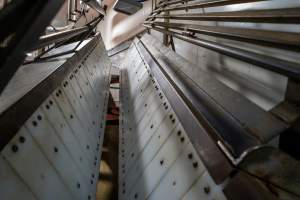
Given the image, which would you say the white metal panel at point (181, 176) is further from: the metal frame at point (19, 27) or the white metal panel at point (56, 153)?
the metal frame at point (19, 27)

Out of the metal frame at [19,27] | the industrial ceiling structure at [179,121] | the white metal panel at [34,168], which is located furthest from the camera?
the white metal panel at [34,168]

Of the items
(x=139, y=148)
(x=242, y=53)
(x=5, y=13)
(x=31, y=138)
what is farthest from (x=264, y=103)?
(x=5, y=13)

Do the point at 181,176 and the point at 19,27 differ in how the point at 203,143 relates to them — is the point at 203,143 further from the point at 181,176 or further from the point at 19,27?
the point at 19,27

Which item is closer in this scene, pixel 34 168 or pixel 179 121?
pixel 34 168

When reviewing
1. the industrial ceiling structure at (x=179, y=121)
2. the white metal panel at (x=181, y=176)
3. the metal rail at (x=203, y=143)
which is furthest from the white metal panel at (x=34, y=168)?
the metal rail at (x=203, y=143)

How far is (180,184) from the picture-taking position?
3.97 ft

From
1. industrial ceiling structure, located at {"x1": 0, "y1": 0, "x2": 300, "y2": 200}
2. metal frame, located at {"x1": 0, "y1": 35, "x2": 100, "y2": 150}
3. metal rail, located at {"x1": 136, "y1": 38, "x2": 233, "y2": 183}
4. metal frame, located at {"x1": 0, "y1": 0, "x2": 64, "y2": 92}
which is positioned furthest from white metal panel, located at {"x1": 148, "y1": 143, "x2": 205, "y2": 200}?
metal frame, located at {"x1": 0, "y1": 0, "x2": 64, "y2": 92}

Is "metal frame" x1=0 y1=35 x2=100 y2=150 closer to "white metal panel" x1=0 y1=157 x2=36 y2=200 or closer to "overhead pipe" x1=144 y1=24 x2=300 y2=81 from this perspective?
"white metal panel" x1=0 y1=157 x2=36 y2=200

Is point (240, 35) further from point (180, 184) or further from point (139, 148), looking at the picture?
point (139, 148)

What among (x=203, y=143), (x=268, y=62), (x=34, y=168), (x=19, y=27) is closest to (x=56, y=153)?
(x=34, y=168)

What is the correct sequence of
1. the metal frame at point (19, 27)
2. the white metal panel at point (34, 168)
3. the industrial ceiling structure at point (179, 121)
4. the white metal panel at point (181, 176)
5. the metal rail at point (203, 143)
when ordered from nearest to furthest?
the metal frame at point (19, 27) → the industrial ceiling structure at point (179, 121) → the metal rail at point (203, 143) → the white metal panel at point (34, 168) → the white metal panel at point (181, 176)

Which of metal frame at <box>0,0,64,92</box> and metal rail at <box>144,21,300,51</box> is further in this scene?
metal rail at <box>144,21,300,51</box>

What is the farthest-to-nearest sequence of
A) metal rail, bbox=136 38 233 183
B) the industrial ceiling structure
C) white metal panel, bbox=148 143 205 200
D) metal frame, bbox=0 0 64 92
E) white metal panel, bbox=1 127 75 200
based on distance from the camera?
white metal panel, bbox=148 143 205 200 → white metal panel, bbox=1 127 75 200 → metal rail, bbox=136 38 233 183 → the industrial ceiling structure → metal frame, bbox=0 0 64 92

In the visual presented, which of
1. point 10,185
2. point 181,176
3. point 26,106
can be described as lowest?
point 181,176
